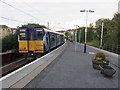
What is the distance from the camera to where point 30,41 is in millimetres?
13344

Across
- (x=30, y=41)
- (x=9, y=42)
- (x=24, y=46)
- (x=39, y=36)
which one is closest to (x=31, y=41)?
(x=30, y=41)

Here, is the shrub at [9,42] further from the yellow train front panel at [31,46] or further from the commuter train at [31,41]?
the yellow train front panel at [31,46]

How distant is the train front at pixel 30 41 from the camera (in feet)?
43.1

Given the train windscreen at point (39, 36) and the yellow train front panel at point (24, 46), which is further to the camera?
the train windscreen at point (39, 36)

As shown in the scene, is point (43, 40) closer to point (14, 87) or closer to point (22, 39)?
point (22, 39)

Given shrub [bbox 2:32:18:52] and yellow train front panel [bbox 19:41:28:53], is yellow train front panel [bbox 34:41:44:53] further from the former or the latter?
shrub [bbox 2:32:18:52]

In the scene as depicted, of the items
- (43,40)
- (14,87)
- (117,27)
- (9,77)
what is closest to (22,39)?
(43,40)

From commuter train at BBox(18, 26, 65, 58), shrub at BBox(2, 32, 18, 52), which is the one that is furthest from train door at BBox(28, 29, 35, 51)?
shrub at BBox(2, 32, 18, 52)

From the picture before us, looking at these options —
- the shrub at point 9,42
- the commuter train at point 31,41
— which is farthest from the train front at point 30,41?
the shrub at point 9,42

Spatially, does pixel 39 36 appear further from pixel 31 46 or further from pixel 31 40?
pixel 31 46

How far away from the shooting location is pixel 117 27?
16344mm

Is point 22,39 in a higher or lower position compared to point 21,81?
higher

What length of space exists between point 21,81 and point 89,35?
47.2 meters

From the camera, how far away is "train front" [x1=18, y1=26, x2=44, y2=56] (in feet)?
43.1
